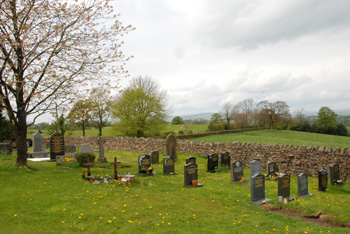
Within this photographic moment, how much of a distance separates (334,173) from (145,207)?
29.0ft

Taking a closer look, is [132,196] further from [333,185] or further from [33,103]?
[333,185]

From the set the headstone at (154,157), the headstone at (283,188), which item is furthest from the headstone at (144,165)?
the headstone at (283,188)

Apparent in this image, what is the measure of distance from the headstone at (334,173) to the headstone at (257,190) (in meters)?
4.40

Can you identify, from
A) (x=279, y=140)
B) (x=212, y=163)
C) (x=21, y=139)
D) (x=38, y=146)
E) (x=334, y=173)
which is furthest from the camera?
(x=279, y=140)

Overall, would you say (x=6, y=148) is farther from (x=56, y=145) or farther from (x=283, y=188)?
(x=283, y=188)

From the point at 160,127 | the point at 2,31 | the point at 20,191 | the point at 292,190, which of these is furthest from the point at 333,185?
the point at 160,127

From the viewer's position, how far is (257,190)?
9453 millimetres

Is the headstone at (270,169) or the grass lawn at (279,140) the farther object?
the grass lawn at (279,140)

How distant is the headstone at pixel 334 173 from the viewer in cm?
1191

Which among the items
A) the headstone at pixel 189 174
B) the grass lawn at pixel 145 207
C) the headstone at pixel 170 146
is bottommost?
the grass lawn at pixel 145 207

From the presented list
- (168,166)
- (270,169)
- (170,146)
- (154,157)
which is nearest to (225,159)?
(270,169)

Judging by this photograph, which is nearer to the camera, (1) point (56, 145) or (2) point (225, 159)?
(2) point (225, 159)

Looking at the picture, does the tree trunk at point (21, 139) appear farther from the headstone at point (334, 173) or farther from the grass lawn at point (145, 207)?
the headstone at point (334, 173)

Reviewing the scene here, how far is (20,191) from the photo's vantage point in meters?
9.75
